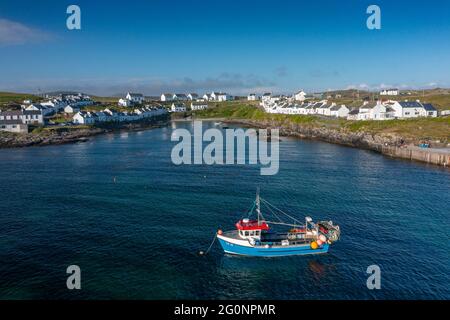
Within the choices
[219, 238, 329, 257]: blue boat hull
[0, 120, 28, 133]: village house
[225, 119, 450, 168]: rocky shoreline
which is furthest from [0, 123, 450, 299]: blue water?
[0, 120, 28, 133]: village house

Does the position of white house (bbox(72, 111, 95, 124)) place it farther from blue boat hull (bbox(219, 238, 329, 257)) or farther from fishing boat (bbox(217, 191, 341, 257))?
blue boat hull (bbox(219, 238, 329, 257))

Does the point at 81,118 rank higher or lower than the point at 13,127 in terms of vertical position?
higher

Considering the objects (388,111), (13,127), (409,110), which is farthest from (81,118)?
(409,110)

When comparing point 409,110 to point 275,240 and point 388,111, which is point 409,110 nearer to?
point 388,111

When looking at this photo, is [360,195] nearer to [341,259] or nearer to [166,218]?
[341,259]

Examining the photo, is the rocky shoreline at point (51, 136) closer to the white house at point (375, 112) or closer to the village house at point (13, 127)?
the village house at point (13, 127)

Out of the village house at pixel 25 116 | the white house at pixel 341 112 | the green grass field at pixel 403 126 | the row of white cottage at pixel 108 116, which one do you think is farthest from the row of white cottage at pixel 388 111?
the village house at pixel 25 116

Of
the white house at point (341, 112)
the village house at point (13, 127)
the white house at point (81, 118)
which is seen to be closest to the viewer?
the village house at point (13, 127)
